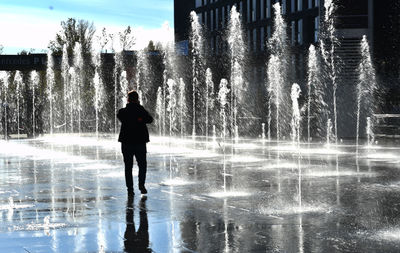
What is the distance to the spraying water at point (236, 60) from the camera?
52266 mm

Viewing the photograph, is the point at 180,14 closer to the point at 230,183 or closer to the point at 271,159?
the point at 271,159

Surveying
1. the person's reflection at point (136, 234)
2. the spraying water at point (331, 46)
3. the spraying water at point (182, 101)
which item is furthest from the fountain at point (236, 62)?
the person's reflection at point (136, 234)

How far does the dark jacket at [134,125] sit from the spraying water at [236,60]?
3580cm

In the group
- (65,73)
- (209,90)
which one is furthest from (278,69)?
(65,73)

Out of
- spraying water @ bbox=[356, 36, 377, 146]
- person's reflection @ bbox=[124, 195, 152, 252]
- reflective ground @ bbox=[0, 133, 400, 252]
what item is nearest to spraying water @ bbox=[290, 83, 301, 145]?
spraying water @ bbox=[356, 36, 377, 146]

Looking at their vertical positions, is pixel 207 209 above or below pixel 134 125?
below

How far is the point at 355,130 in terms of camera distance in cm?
3186

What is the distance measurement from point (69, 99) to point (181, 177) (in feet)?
171

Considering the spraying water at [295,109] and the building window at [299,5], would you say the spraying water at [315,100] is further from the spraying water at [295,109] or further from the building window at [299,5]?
the building window at [299,5]

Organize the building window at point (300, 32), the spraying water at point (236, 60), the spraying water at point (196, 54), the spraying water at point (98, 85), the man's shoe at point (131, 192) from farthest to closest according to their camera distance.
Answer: the spraying water at point (98, 85) → the building window at point (300, 32) → the spraying water at point (196, 54) → the spraying water at point (236, 60) → the man's shoe at point (131, 192)

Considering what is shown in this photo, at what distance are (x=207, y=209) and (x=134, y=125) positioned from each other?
227 cm

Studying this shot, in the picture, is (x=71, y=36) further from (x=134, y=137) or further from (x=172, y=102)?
(x=134, y=137)

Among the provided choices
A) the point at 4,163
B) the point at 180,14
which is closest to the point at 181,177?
the point at 4,163

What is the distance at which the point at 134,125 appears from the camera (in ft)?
33.7
